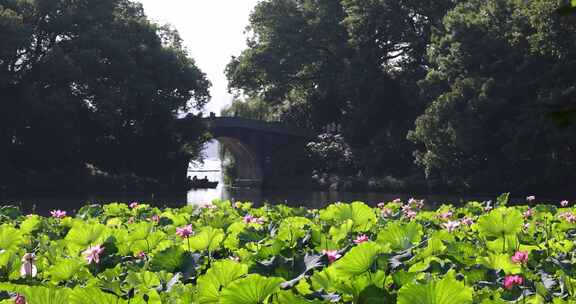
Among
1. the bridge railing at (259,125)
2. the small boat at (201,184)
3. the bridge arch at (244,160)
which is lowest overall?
the small boat at (201,184)

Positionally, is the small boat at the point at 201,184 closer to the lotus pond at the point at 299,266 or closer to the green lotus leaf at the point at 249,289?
the lotus pond at the point at 299,266

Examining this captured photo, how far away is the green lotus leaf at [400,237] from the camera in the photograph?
3939 mm

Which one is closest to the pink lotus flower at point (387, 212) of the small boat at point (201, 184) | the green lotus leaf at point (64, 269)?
the green lotus leaf at point (64, 269)

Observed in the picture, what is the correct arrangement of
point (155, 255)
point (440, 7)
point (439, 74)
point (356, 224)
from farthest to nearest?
point (440, 7)
point (439, 74)
point (356, 224)
point (155, 255)

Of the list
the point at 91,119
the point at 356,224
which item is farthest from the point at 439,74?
the point at 356,224

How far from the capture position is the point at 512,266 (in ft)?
11.2

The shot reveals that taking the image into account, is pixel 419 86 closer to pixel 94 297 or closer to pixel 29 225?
pixel 29 225

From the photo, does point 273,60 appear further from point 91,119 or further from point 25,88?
point 25,88

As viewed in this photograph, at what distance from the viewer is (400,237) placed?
13.1 ft

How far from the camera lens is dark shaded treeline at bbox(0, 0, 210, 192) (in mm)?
36438

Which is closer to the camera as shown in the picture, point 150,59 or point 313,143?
point 150,59

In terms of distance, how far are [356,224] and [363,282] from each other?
2.82 metres

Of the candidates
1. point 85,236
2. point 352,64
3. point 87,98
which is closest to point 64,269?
point 85,236

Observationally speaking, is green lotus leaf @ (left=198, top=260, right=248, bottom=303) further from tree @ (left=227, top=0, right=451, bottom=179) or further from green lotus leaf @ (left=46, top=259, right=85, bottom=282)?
tree @ (left=227, top=0, right=451, bottom=179)
